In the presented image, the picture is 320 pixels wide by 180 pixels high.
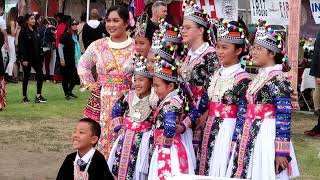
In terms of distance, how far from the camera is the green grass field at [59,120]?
8.99 meters

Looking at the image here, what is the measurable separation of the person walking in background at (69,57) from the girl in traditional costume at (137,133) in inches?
391

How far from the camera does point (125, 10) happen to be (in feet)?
21.0

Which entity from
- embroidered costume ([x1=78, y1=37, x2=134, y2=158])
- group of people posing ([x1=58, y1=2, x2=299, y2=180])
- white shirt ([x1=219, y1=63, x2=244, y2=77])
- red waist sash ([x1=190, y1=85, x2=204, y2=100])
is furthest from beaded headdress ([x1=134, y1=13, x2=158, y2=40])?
white shirt ([x1=219, y1=63, x2=244, y2=77])

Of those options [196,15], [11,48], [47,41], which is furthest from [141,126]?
[47,41]

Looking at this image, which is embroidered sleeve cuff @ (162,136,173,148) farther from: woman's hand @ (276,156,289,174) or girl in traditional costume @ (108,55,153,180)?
woman's hand @ (276,156,289,174)

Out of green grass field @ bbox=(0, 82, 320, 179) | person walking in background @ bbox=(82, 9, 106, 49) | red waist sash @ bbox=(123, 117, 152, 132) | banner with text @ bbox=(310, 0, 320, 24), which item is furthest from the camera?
person walking in background @ bbox=(82, 9, 106, 49)

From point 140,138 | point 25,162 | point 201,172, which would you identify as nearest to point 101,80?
point 140,138

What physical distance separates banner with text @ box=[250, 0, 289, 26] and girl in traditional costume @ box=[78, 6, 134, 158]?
7.41 meters

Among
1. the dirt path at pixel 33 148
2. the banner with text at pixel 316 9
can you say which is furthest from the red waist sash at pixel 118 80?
the banner with text at pixel 316 9

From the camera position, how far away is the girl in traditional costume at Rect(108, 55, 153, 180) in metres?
5.92

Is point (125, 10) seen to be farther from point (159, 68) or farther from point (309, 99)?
point (309, 99)

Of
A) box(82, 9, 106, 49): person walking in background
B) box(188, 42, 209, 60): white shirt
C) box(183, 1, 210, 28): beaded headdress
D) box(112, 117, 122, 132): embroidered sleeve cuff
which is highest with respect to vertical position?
box(82, 9, 106, 49): person walking in background

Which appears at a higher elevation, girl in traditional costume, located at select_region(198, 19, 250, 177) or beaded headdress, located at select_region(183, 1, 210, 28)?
beaded headdress, located at select_region(183, 1, 210, 28)

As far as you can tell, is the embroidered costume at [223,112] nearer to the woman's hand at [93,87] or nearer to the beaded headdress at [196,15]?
the beaded headdress at [196,15]
